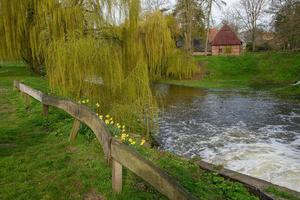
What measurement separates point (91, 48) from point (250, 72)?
2961 centimetres

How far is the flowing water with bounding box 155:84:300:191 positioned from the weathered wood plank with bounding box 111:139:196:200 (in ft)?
13.9

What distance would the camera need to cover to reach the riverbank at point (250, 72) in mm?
29797

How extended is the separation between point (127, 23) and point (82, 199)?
21.7 ft

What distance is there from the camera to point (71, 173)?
5.30 meters

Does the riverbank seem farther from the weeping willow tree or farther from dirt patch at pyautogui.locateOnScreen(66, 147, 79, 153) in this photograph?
dirt patch at pyautogui.locateOnScreen(66, 147, 79, 153)

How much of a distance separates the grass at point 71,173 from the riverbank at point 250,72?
20610 millimetres

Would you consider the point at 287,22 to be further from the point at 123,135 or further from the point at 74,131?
the point at 123,135

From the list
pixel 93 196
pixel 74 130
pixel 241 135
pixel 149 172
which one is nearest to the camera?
pixel 149 172

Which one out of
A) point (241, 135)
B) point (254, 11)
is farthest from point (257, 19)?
point (241, 135)

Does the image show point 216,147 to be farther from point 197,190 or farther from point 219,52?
point 219,52

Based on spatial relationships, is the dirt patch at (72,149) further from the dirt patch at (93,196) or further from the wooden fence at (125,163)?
the dirt patch at (93,196)

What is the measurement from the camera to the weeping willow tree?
8734 millimetres

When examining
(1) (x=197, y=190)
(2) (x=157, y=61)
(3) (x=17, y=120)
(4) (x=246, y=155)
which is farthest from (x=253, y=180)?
(3) (x=17, y=120)

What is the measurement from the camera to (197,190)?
479 centimetres
